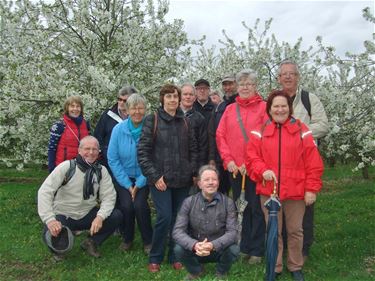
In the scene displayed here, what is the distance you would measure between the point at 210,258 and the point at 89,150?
6.90ft

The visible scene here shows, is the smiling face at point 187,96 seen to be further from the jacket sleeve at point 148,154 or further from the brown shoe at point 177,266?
the brown shoe at point 177,266

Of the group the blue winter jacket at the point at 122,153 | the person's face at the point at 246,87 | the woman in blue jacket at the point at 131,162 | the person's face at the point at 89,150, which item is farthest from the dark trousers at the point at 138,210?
the person's face at the point at 246,87

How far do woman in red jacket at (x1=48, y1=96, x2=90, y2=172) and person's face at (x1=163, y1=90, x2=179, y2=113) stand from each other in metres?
1.62

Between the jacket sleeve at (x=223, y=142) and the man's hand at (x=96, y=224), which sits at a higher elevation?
the jacket sleeve at (x=223, y=142)

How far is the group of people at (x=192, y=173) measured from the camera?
4855mm

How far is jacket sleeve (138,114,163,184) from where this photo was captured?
5.31m

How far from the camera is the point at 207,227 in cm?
491

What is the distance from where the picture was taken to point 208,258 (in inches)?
192

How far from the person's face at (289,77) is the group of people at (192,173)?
0.01 metres

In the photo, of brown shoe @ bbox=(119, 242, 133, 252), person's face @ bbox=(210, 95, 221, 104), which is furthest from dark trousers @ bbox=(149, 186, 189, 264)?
person's face @ bbox=(210, 95, 221, 104)

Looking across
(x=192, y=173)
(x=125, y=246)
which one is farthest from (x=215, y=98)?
(x=125, y=246)

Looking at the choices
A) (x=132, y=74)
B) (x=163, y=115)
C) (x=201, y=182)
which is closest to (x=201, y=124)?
(x=163, y=115)

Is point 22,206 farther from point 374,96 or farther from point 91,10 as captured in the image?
point 374,96

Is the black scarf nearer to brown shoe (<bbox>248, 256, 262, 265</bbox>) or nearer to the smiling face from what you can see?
the smiling face
